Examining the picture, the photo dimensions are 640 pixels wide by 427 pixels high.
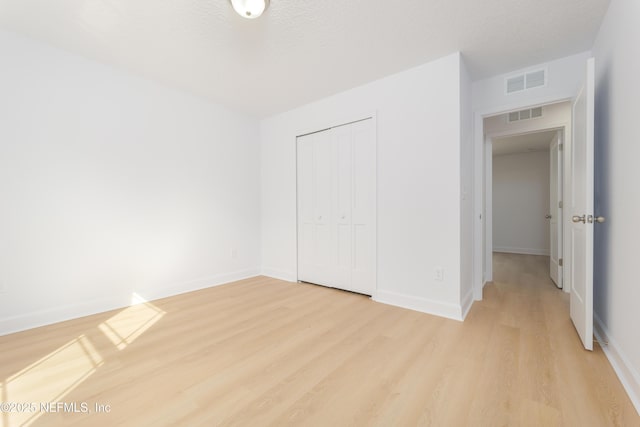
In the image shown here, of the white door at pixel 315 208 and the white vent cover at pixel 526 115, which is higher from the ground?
the white vent cover at pixel 526 115

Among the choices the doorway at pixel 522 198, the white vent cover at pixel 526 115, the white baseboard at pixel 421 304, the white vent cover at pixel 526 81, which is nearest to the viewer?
the white baseboard at pixel 421 304

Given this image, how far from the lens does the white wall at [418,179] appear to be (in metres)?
2.61

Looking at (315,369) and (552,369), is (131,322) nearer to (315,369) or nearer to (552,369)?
(315,369)

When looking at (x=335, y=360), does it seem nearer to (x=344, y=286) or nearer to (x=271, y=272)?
(x=344, y=286)

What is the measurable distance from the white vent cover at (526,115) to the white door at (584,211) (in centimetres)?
119

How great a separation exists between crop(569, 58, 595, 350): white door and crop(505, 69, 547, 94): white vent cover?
53cm

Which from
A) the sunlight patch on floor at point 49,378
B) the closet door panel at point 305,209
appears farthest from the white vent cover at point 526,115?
the sunlight patch on floor at point 49,378

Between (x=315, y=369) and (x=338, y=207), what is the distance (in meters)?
2.11

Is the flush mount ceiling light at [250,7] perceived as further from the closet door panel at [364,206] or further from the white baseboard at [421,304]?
the white baseboard at [421,304]

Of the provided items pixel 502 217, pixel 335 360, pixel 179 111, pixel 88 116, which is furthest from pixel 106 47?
pixel 502 217

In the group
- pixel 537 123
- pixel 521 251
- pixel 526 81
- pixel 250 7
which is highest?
pixel 250 7

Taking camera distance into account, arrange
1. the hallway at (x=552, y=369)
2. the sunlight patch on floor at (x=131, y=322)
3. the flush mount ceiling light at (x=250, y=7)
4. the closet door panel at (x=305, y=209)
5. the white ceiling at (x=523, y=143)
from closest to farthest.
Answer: the hallway at (x=552, y=369)
the flush mount ceiling light at (x=250, y=7)
the sunlight patch on floor at (x=131, y=322)
the closet door panel at (x=305, y=209)
the white ceiling at (x=523, y=143)

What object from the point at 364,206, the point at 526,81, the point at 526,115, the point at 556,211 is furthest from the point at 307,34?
the point at 556,211

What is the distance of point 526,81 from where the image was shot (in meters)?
2.83
